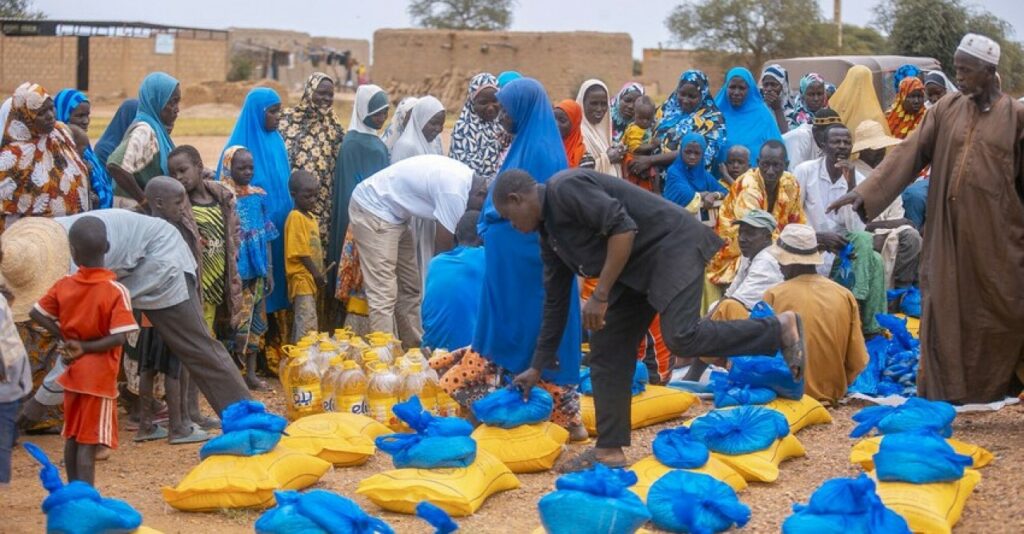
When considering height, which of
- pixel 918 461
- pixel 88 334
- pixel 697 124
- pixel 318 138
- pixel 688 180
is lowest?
pixel 918 461

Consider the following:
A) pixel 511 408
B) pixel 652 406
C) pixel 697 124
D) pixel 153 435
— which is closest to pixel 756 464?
pixel 511 408

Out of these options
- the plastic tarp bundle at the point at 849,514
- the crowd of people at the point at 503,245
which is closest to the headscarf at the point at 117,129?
the crowd of people at the point at 503,245

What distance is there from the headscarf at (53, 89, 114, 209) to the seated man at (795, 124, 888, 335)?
14.9 feet

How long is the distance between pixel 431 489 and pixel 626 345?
119 centimetres

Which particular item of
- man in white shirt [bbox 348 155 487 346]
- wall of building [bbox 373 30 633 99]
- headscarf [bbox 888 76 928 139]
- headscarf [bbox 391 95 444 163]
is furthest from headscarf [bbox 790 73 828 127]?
wall of building [bbox 373 30 633 99]

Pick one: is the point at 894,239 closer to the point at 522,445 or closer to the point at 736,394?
the point at 736,394

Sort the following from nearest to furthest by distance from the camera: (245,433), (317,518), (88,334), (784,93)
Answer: (317,518)
(88,334)
(245,433)
(784,93)

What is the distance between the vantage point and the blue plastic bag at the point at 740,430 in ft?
21.7

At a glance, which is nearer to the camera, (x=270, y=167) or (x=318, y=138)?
(x=270, y=167)

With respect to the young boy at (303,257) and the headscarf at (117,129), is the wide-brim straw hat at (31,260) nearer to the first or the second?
the young boy at (303,257)

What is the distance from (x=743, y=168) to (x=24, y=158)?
503 centimetres

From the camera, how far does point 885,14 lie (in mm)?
30844

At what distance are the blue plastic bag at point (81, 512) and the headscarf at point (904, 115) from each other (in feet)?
27.1

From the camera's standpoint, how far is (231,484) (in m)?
6.15
